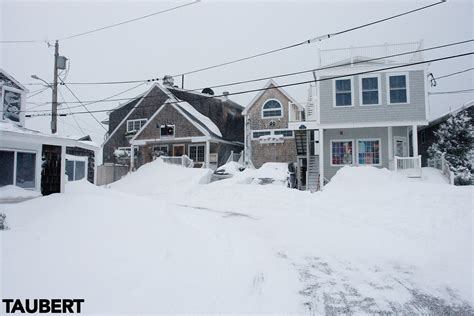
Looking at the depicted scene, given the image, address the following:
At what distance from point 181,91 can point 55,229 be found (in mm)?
26271

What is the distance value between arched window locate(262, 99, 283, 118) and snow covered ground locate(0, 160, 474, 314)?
1545cm

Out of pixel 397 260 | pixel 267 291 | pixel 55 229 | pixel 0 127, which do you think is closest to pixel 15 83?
pixel 0 127

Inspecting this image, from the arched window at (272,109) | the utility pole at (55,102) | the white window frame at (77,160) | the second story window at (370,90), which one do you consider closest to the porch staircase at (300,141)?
the arched window at (272,109)

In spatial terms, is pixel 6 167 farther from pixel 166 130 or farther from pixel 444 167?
pixel 444 167

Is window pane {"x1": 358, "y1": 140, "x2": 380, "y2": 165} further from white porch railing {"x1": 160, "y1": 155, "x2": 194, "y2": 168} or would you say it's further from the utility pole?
the utility pole

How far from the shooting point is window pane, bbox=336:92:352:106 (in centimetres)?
1905

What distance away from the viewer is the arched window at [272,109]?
2733 cm

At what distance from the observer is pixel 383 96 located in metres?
18.6

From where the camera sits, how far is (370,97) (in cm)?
1880

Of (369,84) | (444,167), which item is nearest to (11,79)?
(369,84)

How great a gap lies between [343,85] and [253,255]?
14900mm

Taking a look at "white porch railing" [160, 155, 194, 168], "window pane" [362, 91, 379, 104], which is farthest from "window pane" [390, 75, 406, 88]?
"white porch railing" [160, 155, 194, 168]

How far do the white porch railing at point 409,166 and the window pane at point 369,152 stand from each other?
1.77 metres

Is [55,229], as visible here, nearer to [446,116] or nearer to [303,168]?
[303,168]
